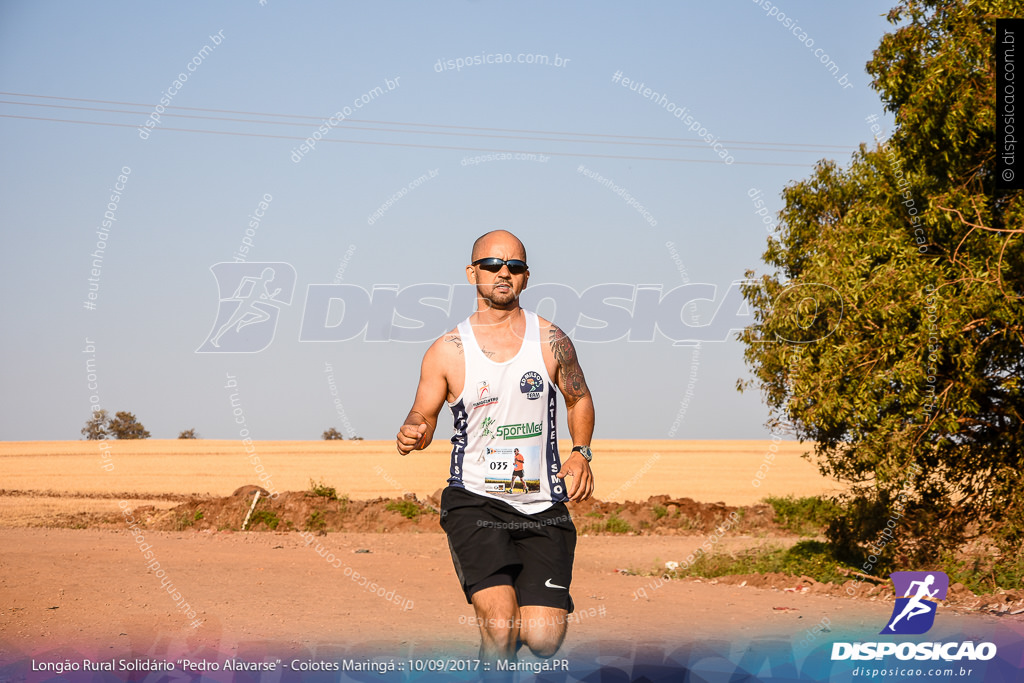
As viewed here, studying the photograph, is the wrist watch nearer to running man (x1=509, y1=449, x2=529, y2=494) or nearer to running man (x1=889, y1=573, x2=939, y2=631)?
running man (x1=509, y1=449, x2=529, y2=494)

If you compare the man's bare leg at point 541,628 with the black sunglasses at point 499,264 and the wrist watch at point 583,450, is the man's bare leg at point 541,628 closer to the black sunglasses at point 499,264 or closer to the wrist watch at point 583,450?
the wrist watch at point 583,450

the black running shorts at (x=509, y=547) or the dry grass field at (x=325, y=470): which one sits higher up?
the black running shorts at (x=509, y=547)

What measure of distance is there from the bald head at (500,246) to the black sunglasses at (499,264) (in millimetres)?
30

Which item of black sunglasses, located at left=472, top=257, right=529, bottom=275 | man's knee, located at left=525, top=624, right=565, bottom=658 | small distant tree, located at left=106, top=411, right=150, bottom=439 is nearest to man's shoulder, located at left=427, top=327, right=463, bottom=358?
black sunglasses, located at left=472, top=257, right=529, bottom=275

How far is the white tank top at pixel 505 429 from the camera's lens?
17.2 ft

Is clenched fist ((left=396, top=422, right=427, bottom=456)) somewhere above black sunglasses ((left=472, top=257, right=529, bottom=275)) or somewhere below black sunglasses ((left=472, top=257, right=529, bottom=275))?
below

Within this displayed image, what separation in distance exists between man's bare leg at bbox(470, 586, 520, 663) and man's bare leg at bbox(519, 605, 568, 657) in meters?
A: 0.14

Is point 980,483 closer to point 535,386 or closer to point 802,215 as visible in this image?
point 802,215

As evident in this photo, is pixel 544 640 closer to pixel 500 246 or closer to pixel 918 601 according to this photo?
pixel 500 246

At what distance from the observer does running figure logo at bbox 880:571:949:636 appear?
33.5ft

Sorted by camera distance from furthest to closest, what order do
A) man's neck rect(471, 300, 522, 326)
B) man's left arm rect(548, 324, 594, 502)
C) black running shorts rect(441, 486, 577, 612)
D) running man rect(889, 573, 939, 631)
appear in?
running man rect(889, 573, 939, 631)
man's neck rect(471, 300, 522, 326)
man's left arm rect(548, 324, 594, 502)
black running shorts rect(441, 486, 577, 612)

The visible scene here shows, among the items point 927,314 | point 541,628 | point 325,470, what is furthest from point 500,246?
point 325,470

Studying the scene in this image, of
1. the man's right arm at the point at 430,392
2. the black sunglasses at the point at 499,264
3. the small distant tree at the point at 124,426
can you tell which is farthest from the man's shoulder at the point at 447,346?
the small distant tree at the point at 124,426

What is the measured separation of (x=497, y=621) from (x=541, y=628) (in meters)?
0.37
